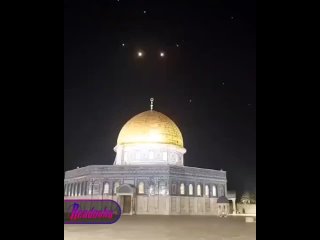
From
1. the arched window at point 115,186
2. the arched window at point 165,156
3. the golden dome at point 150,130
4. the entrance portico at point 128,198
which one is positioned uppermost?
the golden dome at point 150,130

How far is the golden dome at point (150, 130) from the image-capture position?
37.4 metres

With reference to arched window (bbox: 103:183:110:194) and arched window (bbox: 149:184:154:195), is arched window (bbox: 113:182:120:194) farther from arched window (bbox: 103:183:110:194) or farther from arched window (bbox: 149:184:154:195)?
arched window (bbox: 149:184:154:195)

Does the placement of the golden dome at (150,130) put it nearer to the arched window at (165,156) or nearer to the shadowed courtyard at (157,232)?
the arched window at (165,156)

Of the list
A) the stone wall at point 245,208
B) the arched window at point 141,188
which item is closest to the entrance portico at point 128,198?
the arched window at point 141,188

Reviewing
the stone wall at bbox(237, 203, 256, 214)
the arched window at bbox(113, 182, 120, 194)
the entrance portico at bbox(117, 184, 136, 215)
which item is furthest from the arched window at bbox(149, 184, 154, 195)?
the stone wall at bbox(237, 203, 256, 214)

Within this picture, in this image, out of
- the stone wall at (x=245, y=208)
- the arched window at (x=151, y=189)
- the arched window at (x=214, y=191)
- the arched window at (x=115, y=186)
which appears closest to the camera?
the arched window at (x=151, y=189)

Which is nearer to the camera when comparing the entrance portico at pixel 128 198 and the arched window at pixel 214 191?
the entrance portico at pixel 128 198

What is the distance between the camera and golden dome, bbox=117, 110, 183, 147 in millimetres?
37406

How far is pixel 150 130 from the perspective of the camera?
37750 millimetres
